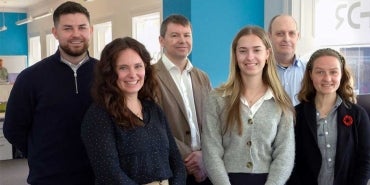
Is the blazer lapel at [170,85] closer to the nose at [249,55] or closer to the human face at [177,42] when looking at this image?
the human face at [177,42]

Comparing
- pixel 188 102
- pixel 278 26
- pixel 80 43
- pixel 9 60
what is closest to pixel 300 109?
pixel 188 102

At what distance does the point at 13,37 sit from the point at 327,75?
44.2 ft

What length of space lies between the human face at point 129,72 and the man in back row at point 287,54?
1.10 metres

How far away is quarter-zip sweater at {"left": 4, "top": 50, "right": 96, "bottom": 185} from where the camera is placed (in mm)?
2010

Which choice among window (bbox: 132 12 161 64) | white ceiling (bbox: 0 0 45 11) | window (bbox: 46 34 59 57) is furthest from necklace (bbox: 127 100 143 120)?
white ceiling (bbox: 0 0 45 11)

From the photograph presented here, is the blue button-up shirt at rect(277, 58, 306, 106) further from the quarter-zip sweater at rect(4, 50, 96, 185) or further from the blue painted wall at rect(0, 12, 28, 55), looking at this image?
the blue painted wall at rect(0, 12, 28, 55)

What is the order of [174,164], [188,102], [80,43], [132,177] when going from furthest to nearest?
[188,102]
[80,43]
[174,164]
[132,177]

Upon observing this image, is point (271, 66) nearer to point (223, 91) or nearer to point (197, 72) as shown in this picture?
point (223, 91)

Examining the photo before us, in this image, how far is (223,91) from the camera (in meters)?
2.08

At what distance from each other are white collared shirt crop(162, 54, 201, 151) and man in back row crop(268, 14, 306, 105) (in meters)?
0.61

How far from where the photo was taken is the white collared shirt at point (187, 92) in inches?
90.1

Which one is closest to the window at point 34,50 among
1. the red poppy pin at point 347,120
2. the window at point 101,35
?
the window at point 101,35

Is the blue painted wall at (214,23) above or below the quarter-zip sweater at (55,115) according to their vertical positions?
above

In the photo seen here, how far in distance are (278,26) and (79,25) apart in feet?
4.16
